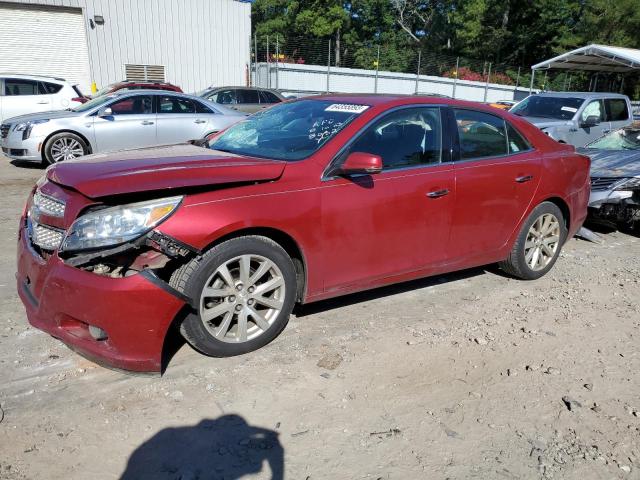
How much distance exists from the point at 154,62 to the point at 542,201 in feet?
62.8

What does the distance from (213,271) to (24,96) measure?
12490 millimetres

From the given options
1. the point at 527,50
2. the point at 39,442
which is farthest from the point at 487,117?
the point at 527,50

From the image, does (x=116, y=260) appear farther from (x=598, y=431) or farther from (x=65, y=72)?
(x=65, y=72)

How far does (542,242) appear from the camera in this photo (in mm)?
4949

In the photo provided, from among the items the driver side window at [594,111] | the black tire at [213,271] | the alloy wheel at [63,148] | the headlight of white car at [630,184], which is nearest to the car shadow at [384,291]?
the black tire at [213,271]

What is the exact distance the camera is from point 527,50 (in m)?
51.4

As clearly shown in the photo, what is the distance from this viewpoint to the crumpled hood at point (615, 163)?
671cm

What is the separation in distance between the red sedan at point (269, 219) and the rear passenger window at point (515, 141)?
0.01 metres

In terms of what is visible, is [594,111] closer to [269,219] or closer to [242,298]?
[269,219]

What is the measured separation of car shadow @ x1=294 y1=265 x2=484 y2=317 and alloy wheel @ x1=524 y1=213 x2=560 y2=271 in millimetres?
354

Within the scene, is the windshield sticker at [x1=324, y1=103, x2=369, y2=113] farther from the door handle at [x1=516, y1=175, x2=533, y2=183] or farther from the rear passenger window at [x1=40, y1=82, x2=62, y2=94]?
the rear passenger window at [x1=40, y1=82, x2=62, y2=94]

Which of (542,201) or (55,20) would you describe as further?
(55,20)

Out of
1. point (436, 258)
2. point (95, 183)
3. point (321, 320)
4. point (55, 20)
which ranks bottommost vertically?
point (321, 320)

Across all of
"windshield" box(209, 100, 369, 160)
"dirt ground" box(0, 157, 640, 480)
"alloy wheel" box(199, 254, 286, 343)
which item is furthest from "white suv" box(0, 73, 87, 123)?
"alloy wheel" box(199, 254, 286, 343)
